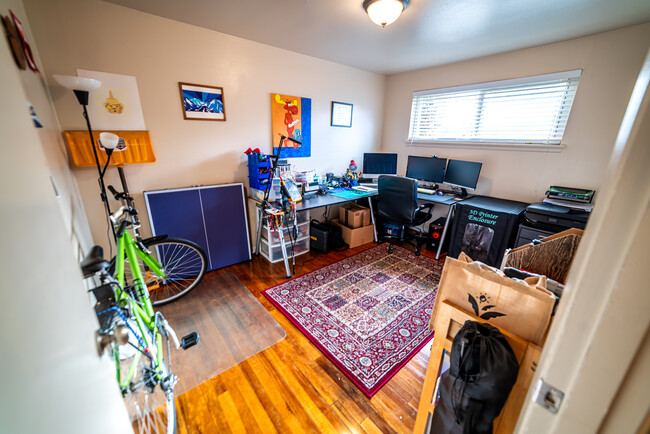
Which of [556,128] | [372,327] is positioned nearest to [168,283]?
[372,327]

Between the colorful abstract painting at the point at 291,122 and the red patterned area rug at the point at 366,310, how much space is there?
1.62 meters

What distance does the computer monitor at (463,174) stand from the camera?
3.02 meters

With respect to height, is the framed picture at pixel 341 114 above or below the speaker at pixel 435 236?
above

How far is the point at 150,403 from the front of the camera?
1.42m

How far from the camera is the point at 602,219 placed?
36 centimetres

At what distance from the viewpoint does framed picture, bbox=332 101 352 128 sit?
3.48 metres

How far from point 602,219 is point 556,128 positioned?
3187 millimetres

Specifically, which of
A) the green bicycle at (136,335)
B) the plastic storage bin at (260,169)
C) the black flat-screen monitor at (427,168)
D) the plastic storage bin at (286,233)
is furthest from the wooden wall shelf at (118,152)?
the black flat-screen monitor at (427,168)

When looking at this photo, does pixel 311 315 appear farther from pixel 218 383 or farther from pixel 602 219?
pixel 602 219

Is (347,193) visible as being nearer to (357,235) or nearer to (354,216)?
(354,216)

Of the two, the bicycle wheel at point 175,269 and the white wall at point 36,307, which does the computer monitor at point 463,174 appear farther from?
the white wall at point 36,307

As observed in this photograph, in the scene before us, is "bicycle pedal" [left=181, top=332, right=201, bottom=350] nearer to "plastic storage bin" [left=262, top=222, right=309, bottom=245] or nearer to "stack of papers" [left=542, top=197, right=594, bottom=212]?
"plastic storage bin" [left=262, top=222, right=309, bottom=245]

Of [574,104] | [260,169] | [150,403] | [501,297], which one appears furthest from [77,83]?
[574,104]

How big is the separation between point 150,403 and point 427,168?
375 cm
